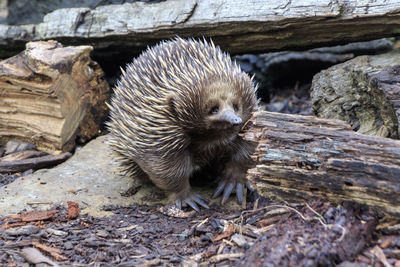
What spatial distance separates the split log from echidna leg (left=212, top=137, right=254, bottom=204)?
2152mm

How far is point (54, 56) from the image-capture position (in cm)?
530

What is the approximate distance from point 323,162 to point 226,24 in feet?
8.66

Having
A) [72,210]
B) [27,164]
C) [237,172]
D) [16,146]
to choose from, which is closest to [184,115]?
[237,172]

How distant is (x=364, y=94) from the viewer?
4.47m

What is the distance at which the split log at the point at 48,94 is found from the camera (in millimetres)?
5266

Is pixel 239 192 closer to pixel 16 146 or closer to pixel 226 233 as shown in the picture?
pixel 226 233

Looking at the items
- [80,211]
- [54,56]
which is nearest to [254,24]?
[54,56]

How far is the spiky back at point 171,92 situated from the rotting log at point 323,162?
2.20 feet

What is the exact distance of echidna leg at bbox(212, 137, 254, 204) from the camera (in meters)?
4.34

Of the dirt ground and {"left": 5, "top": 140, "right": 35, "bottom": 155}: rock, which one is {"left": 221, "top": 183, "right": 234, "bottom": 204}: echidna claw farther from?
{"left": 5, "top": 140, "right": 35, "bottom": 155}: rock

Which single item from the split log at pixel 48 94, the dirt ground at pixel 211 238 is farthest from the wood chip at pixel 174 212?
the split log at pixel 48 94

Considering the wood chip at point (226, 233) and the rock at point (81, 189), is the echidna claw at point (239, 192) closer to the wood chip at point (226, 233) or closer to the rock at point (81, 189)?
the rock at point (81, 189)

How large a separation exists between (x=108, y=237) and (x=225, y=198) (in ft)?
3.95

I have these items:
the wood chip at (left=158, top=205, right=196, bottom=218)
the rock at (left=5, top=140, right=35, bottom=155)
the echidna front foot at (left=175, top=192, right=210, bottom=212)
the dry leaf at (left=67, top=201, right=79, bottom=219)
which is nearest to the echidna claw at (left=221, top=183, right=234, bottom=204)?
the echidna front foot at (left=175, top=192, right=210, bottom=212)
